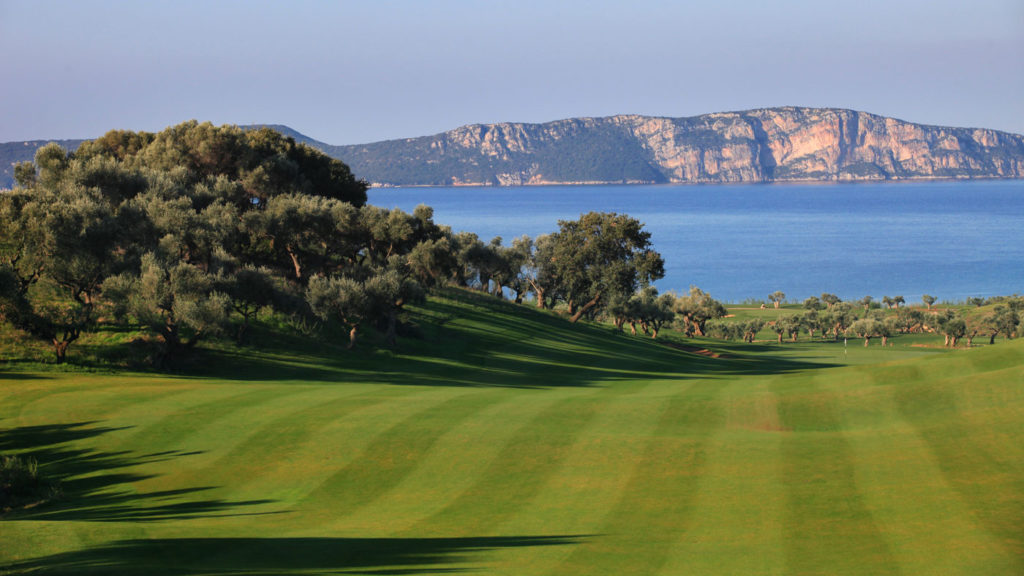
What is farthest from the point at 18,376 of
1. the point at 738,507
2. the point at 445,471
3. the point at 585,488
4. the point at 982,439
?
the point at 982,439

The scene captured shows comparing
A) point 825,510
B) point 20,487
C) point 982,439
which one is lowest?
point 825,510

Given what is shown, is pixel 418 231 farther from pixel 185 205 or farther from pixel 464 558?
pixel 464 558

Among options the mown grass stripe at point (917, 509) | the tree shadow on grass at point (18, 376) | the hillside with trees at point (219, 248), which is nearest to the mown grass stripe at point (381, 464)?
the mown grass stripe at point (917, 509)

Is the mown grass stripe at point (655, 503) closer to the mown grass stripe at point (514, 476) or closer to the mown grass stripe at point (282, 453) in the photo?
the mown grass stripe at point (514, 476)

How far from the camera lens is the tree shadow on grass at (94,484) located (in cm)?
1459

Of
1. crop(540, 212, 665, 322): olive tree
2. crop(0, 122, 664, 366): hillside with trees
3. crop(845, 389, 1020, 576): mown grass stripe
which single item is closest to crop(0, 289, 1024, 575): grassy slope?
crop(845, 389, 1020, 576): mown grass stripe

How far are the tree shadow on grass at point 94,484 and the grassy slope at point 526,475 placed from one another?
70mm

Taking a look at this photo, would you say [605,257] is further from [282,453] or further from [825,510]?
[825,510]

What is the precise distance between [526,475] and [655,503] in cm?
295

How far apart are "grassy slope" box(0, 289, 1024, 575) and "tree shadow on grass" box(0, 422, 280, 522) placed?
0.07 metres

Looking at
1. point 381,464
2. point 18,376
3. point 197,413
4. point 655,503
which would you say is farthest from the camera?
point 18,376

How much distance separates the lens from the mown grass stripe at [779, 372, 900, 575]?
1220 centimetres

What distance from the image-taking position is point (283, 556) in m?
12.1

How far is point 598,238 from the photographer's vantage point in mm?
69750
